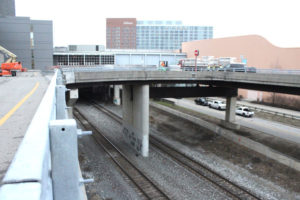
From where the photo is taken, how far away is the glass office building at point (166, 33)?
135750mm

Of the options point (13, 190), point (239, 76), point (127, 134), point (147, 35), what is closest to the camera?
point (13, 190)

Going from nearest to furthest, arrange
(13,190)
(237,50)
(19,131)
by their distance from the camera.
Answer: (13,190), (19,131), (237,50)

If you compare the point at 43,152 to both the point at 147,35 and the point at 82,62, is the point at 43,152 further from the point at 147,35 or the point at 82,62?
the point at 147,35

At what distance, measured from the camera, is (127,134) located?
28.6m

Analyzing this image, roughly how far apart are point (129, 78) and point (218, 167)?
38.4 feet

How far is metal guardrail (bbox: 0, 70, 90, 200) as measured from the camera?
1227mm

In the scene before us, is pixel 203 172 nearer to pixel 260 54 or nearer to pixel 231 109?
pixel 231 109

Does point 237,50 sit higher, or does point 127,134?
point 237,50

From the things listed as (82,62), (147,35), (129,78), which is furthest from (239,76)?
(147,35)

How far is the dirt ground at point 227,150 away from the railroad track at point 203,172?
111 inches

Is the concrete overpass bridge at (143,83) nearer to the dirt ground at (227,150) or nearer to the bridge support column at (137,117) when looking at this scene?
the bridge support column at (137,117)

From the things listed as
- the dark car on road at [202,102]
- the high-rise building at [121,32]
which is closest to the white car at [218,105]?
→ the dark car on road at [202,102]

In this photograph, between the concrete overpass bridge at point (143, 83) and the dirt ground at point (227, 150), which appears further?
the concrete overpass bridge at point (143, 83)

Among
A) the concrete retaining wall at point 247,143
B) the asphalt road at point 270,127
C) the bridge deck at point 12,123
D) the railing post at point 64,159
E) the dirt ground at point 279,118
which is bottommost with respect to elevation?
the concrete retaining wall at point 247,143
